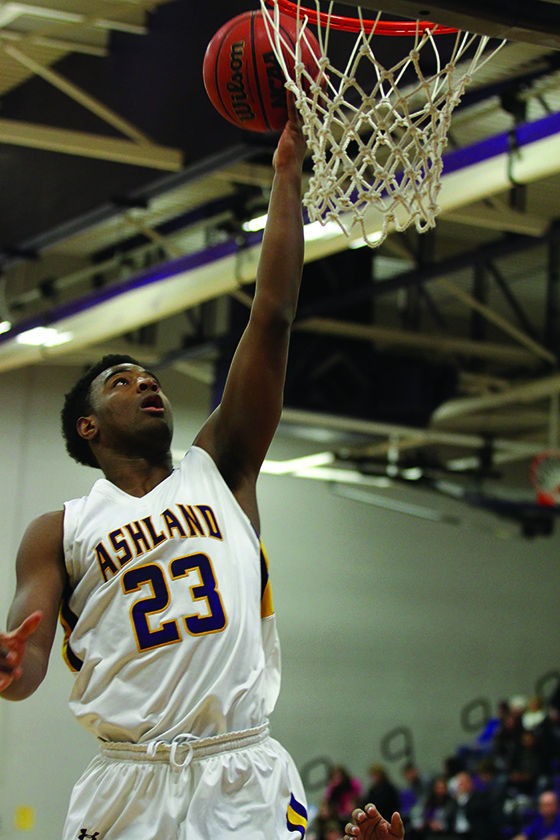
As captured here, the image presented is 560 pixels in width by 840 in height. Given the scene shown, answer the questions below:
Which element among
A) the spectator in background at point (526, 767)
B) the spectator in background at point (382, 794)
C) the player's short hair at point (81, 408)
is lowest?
the spectator in background at point (382, 794)

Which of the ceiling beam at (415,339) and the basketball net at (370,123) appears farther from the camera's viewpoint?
the ceiling beam at (415,339)

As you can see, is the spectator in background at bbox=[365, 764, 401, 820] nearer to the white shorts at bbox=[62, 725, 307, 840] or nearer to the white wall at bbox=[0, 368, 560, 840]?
the white wall at bbox=[0, 368, 560, 840]

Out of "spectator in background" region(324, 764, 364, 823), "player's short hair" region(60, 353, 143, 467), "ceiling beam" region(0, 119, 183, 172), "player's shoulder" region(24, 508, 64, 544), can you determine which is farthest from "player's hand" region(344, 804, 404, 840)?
"spectator in background" region(324, 764, 364, 823)

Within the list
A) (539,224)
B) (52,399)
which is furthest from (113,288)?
(52,399)

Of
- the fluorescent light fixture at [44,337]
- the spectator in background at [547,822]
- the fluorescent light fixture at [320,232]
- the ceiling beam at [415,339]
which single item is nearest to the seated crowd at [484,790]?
the spectator in background at [547,822]

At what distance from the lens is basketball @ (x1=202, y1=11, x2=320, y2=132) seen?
3.71m

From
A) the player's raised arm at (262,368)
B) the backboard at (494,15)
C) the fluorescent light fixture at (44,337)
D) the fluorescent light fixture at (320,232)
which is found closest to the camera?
the player's raised arm at (262,368)

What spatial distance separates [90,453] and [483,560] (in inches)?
619

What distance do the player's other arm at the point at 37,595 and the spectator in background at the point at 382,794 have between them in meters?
10.6

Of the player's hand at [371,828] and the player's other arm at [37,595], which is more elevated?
the player's other arm at [37,595]

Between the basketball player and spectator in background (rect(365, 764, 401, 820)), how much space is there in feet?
34.4

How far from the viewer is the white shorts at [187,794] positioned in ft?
8.94

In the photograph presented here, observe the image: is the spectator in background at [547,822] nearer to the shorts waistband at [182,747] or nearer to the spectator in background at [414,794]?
the spectator in background at [414,794]

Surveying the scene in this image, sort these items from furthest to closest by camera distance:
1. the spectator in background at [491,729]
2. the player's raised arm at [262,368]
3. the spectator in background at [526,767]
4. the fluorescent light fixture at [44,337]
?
the spectator in background at [491,729] < the spectator in background at [526,767] < the fluorescent light fixture at [44,337] < the player's raised arm at [262,368]
